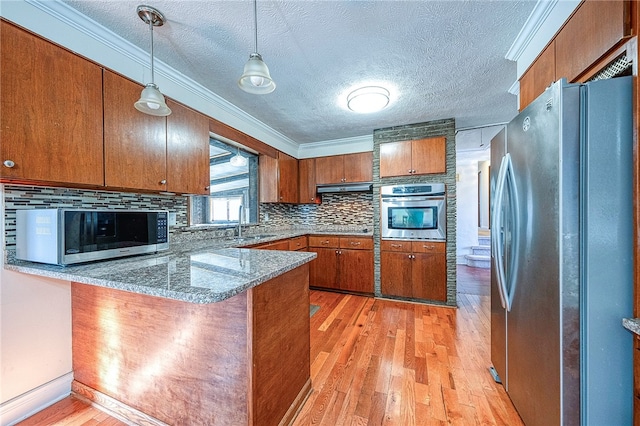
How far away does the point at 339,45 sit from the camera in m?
1.69

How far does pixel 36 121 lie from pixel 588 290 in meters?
2.60

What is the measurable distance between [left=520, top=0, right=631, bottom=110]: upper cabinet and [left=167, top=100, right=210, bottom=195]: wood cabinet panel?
254 cm

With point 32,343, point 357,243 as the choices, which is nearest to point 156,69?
point 32,343

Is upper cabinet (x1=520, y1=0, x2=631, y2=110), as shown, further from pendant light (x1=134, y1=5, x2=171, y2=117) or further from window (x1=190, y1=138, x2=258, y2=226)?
window (x1=190, y1=138, x2=258, y2=226)

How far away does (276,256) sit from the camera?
1.44m

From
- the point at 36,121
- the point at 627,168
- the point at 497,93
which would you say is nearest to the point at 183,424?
the point at 36,121

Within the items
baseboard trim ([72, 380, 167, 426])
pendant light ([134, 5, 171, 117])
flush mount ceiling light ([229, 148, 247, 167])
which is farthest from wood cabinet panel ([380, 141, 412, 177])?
baseboard trim ([72, 380, 167, 426])

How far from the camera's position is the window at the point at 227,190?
2.71 m

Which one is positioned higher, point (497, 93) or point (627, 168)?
point (497, 93)

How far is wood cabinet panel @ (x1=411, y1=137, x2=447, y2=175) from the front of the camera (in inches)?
123

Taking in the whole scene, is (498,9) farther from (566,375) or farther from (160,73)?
(160,73)

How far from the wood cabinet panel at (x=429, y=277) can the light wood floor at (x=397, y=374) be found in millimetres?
259

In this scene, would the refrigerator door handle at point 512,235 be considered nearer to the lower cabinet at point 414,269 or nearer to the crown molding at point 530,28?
the crown molding at point 530,28

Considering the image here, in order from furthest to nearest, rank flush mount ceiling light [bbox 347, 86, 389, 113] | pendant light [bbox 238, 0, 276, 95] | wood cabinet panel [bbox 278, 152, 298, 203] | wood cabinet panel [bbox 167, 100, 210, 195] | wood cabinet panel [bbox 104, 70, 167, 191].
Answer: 1. wood cabinet panel [bbox 278, 152, 298, 203]
2. flush mount ceiling light [bbox 347, 86, 389, 113]
3. wood cabinet panel [bbox 167, 100, 210, 195]
4. wood cabinet panel [bbox 104, 70, 167, 191]
5. pendant light [bbox 238, 0, 276, 95]
